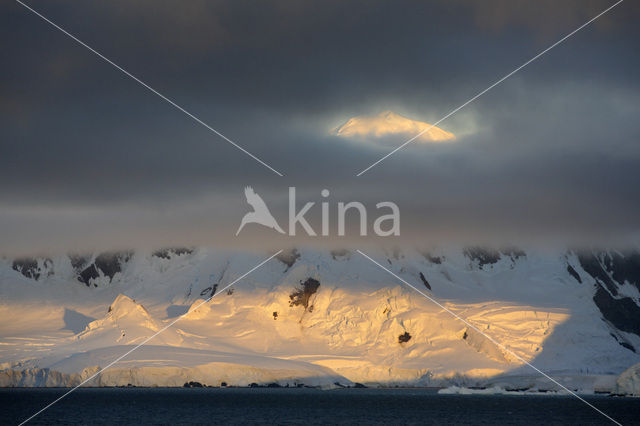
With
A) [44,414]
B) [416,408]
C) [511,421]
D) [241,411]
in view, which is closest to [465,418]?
[511,421]

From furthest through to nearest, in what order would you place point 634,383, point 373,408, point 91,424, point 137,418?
point 634,383 → point 373,408 → point 137,418 → point 91,424

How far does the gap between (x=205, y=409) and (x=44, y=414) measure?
95.1 feet

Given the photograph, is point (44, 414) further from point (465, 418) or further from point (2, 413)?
point (465, 418)

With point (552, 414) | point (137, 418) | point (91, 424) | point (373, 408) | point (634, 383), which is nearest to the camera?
point (91, 424)

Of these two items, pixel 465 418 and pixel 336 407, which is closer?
pixel 465 418

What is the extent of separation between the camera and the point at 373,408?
176m

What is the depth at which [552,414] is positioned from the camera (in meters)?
164

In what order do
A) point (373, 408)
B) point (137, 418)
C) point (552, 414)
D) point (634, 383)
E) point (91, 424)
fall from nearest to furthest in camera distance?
point (91, 424), point (137, 418), point (552, 414), point (373, 408), point (634, 383)

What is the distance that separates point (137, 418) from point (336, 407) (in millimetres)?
44402

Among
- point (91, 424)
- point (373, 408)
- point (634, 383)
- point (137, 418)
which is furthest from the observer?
point (634, 383)

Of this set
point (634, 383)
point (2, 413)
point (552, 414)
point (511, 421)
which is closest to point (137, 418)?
point (2, 413)

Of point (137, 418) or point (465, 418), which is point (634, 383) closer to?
point (465, 418)

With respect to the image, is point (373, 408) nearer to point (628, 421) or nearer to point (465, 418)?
point (465, 418)

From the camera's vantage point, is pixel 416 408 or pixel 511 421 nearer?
pixel 511 421
